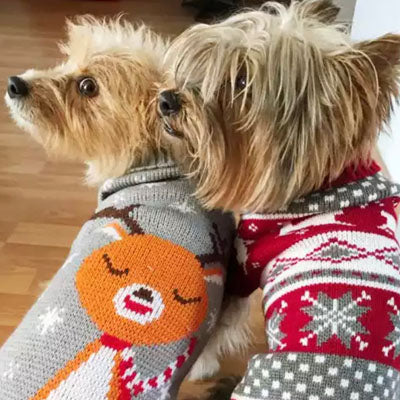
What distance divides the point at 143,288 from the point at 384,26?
1.28 metres

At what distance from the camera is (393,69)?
→ 89 centimetres

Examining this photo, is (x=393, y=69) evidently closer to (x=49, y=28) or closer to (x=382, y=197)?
(x=382, y=197)

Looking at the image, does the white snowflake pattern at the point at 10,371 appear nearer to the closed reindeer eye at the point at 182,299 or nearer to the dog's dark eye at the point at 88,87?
the closed reindeer eye at the point at 182,299

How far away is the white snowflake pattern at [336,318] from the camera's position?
0.85 metres

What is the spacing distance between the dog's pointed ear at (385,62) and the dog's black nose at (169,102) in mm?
294

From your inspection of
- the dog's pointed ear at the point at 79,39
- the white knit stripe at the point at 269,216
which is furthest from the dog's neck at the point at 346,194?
the dog's pointed ear at the point at 79,39

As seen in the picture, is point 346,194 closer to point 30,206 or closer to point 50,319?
point 50,319

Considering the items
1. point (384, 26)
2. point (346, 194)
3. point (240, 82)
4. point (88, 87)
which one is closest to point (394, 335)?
point (346, 194)

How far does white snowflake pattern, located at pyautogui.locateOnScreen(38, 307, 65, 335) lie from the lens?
2.86ft

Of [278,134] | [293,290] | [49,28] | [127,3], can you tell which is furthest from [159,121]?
[127,3]

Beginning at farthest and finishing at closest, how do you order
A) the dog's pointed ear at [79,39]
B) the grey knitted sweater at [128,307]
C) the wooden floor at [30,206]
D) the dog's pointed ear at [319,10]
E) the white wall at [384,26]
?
the white wall at [384,26] < the wooden floor at [30,206] < the dog's pointed ear at [79,39] < the dog's pointed ear at [319,10] < the grey knitted sweater at [128,307]

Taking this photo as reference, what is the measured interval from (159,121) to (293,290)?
1.28ft

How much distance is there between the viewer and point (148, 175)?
112 centimetres

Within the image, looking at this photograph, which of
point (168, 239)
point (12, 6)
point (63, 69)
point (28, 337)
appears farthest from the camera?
point (12, 6)
